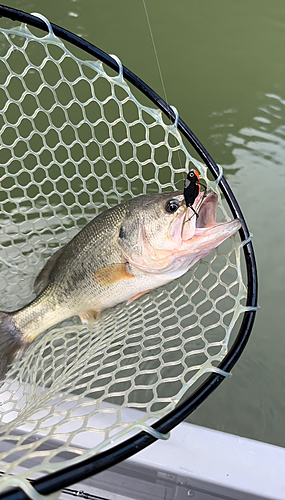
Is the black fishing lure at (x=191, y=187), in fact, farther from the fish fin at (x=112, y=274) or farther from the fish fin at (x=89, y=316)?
the fish fin at (x=89, y=316)

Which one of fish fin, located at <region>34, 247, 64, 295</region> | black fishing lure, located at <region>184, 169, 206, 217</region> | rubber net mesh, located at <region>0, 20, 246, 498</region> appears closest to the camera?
rubber net mesh, located at <region>0, 20, 246, 498</region>

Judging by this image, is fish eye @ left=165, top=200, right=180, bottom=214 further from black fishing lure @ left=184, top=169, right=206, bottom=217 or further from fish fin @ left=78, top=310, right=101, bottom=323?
fish fin @ left=78, top=310, right=101, bottom=323

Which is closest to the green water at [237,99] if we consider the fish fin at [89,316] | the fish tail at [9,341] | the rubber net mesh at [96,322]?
the rubber net mesh at [96,322]

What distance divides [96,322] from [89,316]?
0.04m

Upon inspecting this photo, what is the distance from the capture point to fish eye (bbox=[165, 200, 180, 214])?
1336mm

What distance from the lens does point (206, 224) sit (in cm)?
136

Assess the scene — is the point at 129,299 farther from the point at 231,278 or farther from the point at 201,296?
the point at 231,278

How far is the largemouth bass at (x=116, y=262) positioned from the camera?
4.43ft

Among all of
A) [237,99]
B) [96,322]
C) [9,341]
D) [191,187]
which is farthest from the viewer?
[237,99]

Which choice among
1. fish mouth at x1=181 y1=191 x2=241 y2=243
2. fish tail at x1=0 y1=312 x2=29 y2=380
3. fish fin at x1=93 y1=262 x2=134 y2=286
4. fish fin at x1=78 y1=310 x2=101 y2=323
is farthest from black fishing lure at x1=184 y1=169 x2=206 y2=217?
fish tail at x1=0 y1=312 x2=29 y2=380

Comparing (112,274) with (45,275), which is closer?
(112,274)

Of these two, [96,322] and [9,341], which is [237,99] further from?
[9,341]

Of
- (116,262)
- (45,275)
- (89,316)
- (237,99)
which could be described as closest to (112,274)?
(116,262)

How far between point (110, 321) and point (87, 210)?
88cm
